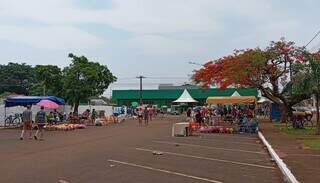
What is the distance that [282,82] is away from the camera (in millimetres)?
43500

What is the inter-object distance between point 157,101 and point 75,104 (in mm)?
53160

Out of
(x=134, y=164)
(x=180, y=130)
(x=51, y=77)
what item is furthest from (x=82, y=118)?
(x=134, y=164)

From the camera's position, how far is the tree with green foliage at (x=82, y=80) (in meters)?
57.7

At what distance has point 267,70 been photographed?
41.2 metres

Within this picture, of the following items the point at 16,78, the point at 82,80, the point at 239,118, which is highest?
the point at 16,78

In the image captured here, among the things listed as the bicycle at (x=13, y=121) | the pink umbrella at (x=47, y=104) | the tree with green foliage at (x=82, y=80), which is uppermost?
the tree with green foliage at (x=82, y=80)

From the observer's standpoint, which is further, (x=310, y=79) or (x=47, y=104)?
(x=47, y=104)

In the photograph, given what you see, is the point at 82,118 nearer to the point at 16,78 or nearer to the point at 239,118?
the point at 239,118

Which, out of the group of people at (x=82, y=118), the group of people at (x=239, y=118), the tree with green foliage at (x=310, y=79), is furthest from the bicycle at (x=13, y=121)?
the tree with green foliage at (x=310, y=79)

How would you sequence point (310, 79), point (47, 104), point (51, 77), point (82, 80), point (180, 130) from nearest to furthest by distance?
point (180, 130)
point (310, 79)
point (47, 104)
point (82, 80)
point (51, 77)

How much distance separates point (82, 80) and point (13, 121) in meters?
14.6

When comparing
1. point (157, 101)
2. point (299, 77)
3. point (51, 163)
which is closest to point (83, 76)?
point (299, 77)

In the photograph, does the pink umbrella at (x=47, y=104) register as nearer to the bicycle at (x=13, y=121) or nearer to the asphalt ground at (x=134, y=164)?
the bicycle at (x=13, y=121)

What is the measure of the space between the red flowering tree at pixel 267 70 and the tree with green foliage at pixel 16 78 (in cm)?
5984
